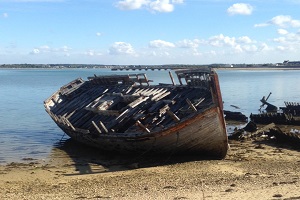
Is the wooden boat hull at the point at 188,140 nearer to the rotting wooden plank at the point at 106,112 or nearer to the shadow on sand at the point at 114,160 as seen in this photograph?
the shadow on sand at the point at 114,160

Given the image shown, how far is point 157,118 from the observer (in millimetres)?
15602

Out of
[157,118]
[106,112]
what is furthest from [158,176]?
[106,112]

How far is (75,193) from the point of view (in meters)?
11.2

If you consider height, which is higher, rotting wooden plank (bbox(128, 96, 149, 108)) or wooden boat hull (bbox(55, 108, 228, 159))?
rotting wooden plank (bbox(128, 96, 149, 108))

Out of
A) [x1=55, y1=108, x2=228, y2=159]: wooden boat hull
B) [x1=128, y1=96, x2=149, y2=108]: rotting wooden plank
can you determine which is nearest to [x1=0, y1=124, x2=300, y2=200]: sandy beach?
[x1=55, y1=108, x2=228, y2=159]: wooden boat hull

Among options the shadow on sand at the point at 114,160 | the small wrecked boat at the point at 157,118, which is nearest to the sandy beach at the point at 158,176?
the shadow on sand at the point at 114,160

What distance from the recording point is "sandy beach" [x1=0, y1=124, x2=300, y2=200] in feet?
35.2

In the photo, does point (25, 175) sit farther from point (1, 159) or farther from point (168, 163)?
point (168, 163)

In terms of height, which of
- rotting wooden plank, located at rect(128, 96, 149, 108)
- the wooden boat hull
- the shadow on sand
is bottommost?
the shadow on sand

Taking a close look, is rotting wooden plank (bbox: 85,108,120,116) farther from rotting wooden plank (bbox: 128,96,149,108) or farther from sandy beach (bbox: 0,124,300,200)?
sandy beach (bbox: 0,124,300,200)

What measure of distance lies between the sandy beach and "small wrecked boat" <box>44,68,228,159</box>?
68 centimetres

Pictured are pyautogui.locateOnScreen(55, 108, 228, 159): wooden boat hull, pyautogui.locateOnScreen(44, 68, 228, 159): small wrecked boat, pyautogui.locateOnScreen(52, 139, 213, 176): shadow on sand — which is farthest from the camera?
pyautogui.locateOnScreen(52, 139, 213, 176): shadow on sand

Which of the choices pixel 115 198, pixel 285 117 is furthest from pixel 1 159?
pixel 285 117

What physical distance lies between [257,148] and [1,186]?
10.7 meters
